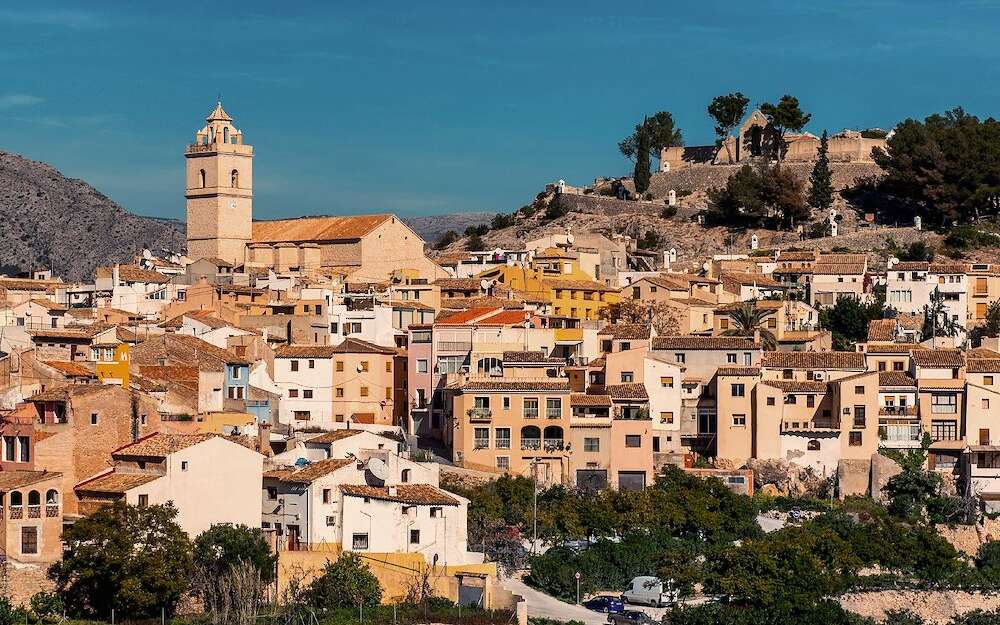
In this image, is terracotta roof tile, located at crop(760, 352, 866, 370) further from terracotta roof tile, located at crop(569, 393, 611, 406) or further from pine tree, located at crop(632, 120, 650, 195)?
pine tree, located at crop(632, 120, 650, 195)

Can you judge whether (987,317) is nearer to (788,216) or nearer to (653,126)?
(788,216)

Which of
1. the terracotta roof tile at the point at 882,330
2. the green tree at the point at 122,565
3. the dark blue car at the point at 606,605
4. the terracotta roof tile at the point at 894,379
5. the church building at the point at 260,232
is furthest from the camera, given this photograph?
the church building at the point at 260,232

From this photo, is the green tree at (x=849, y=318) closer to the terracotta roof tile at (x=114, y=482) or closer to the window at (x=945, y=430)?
the window at (x=945, y=430)

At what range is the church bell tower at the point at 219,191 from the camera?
2965 inches

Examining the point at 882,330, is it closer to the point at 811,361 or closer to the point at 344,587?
the point at 811,361

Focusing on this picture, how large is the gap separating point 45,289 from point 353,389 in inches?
691

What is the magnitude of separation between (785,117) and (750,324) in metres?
35.3

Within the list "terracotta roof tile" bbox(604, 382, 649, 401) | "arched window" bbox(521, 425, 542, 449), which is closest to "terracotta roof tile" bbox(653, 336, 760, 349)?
"terracotta roof tile" bbox(604, 382, 649, 401)

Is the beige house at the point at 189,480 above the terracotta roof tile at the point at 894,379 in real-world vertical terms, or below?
below

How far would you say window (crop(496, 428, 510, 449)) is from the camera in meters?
51.1

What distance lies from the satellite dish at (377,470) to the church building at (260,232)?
27539mm

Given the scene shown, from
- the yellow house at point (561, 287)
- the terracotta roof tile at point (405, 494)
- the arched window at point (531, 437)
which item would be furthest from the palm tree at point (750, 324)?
the terracotta roof tile at point (405, 494)

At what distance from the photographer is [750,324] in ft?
201

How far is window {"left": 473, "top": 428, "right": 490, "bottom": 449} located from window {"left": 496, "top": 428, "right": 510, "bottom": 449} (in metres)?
0.24
